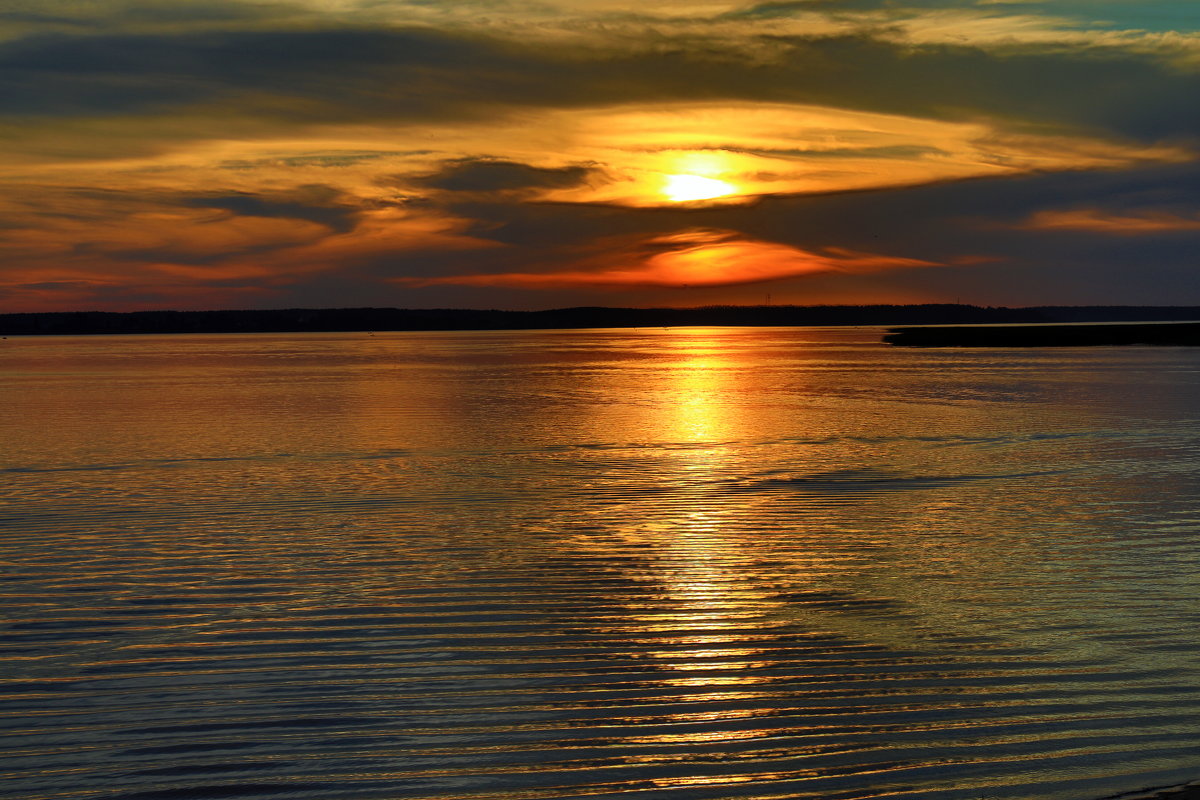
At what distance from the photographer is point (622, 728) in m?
6.66

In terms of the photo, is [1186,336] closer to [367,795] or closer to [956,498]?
[956,498]

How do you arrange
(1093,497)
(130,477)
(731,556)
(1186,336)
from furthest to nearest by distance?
(1186,336)
(130,477)
(1093,497)
(731,556)

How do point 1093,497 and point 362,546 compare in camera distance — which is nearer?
point 362,546

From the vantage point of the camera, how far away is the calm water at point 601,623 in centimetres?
614

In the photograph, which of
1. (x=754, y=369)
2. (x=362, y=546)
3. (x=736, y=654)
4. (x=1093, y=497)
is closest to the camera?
(x=736, y=654)

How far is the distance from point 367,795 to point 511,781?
29.5 inches

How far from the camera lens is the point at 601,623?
357 inches

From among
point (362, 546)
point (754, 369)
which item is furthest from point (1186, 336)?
point (362, 546)

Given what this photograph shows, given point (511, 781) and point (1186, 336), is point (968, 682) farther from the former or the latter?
point (1186, 336)

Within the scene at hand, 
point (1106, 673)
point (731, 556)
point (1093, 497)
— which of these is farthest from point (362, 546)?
point (1093, 497)

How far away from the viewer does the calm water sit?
20.1 ft

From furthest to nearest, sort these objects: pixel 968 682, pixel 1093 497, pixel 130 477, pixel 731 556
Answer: pixel 130 477 → pixel 1093 497 → pixel 731 556 → pixel 968 682

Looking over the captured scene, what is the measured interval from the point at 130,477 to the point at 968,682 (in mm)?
14983

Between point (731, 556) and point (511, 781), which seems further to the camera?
point (731, 556)
